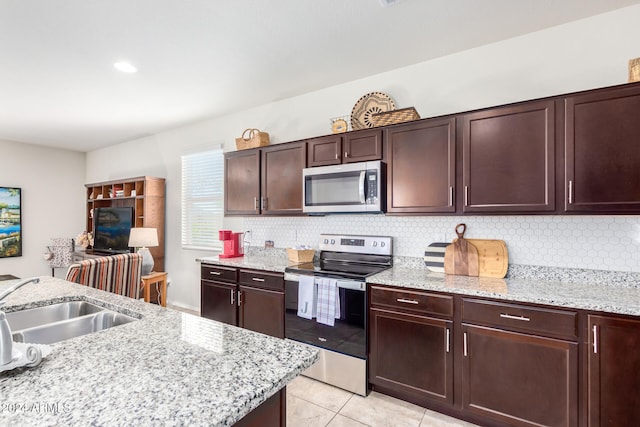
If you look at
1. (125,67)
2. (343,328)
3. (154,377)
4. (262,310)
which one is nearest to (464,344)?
(343,328)

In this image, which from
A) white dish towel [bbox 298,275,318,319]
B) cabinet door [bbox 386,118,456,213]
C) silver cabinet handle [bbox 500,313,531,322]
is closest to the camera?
silver cabinet handle [bbox 500,313,531,322]

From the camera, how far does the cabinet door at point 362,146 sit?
264 cm

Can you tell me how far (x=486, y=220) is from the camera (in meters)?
2.47

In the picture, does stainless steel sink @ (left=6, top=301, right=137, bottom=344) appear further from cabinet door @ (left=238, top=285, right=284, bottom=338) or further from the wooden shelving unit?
the wooden shelving unit

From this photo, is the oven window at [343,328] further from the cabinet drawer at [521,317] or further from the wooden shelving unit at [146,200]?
the wooden shelving unit at [146,200]

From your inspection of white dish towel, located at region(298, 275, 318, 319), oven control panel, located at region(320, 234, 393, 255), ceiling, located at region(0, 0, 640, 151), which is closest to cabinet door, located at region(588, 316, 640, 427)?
oven control panel, located at region(320, 234, 393, 255)

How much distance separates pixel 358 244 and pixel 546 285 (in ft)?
4.85

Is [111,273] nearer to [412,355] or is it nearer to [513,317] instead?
[412,355]

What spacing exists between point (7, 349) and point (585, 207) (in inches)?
108

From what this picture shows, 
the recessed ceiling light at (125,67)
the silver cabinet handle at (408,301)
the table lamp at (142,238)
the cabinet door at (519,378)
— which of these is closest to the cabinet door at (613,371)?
the cabinet door at (519,378)

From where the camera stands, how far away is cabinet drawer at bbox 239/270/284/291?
2832 millimetres

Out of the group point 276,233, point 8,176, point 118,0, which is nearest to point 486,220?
point 276,233

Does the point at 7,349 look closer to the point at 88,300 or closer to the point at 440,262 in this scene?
the point at 88,300

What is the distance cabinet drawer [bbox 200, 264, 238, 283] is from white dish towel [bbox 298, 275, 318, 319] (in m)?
0.85
